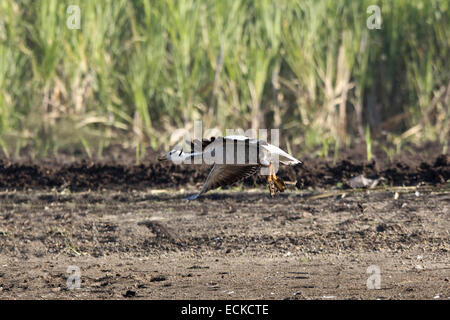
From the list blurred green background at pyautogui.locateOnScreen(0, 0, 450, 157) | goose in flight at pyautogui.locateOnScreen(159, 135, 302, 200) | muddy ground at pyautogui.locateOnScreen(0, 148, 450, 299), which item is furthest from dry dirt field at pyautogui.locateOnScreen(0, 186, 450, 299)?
blurred green background at pyautogui.locateOnScreen(0, 0, 450, 157)

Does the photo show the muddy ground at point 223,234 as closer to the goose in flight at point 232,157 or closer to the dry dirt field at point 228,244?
the dry dirt field at point 228,244

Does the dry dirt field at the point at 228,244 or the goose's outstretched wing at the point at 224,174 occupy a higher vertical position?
the goose's outstretched wing at the point at 224,174

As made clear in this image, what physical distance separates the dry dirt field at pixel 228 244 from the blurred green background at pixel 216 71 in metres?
1.50

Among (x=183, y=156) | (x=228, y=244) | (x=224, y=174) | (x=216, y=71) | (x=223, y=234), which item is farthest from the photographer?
(x=216, y=71)

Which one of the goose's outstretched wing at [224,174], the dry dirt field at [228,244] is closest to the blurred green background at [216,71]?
the dry dirt field at [228,244]

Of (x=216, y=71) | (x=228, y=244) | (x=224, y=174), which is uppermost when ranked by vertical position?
(x=216, y=71)

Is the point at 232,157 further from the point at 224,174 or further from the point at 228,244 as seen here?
the point at 228,244

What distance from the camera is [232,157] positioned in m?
3.32

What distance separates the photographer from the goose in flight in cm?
307

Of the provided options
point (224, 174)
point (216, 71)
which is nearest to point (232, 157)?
point (224, 174)

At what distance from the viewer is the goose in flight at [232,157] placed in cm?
307

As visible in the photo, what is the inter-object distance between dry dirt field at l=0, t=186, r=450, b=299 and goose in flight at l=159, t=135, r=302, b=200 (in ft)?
1.47

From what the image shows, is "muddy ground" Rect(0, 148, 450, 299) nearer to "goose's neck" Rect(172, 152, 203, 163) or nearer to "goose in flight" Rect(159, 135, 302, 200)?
"goose in flight" Rect(159, 135, 302, 200)

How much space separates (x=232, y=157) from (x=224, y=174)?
0.67 ft
